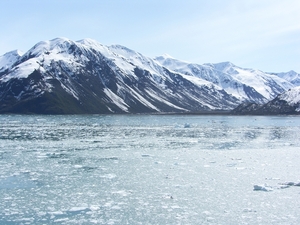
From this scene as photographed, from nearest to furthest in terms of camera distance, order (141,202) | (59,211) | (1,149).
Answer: (59,211), (141,202), (1,149)

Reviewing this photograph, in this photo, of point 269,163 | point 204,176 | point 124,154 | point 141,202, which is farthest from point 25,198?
point 269,163

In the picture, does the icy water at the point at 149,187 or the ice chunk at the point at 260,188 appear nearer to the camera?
A: the icy water at the point at 149,187

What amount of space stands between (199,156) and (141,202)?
19.0 meters

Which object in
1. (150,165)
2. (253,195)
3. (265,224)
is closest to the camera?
(265,224)

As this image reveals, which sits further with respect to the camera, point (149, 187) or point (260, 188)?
point (149, 187)

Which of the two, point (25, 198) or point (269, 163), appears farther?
point (269, 163)

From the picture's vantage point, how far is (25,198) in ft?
73.4

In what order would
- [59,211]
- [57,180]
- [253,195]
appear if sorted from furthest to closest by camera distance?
[57,180] < [253,195] < [59,211]

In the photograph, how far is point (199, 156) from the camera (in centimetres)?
3975

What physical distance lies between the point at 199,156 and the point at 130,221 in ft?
73.2

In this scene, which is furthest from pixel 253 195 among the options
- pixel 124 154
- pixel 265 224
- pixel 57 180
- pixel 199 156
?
pixel 124 154

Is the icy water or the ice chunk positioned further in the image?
the ice chunk

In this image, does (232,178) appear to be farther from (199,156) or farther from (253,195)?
(199,156)

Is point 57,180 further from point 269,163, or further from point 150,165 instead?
point 269,163
